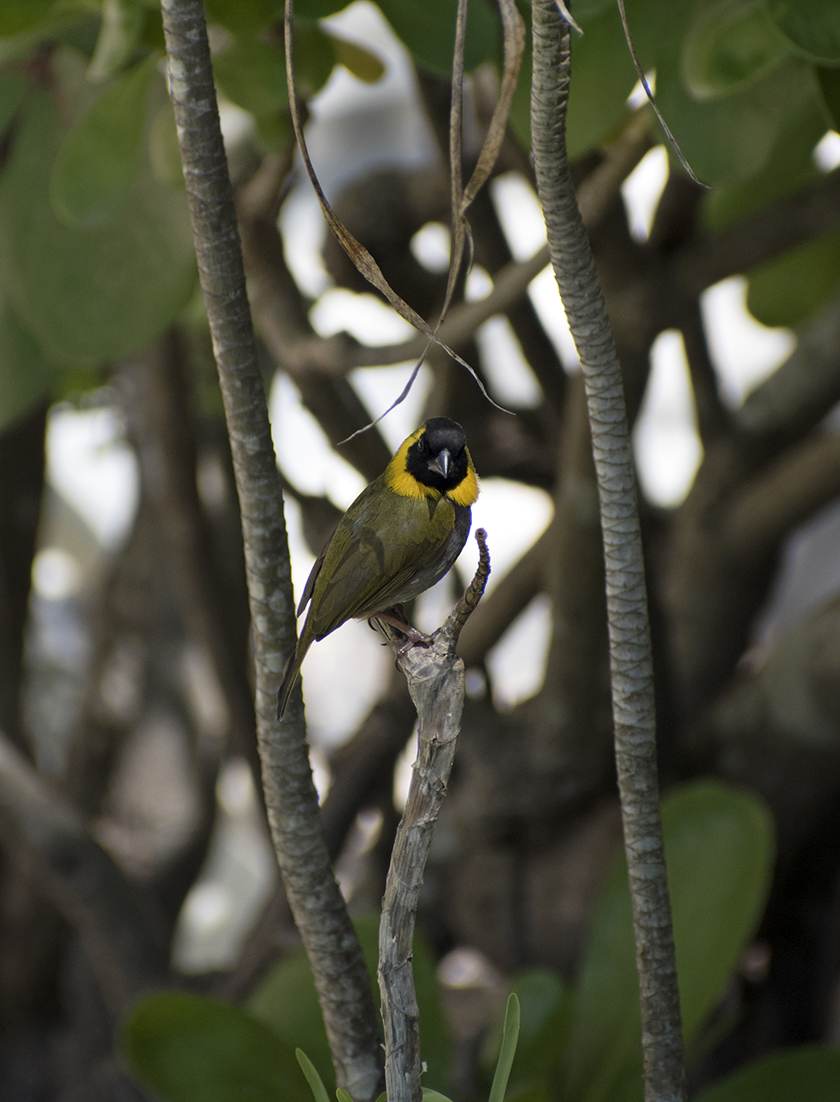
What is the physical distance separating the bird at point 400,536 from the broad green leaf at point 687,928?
36 cm

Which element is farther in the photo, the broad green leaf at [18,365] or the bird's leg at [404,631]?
the broad green leaf at [18,365]

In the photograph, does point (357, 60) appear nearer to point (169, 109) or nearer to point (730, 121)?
point (169, 109)

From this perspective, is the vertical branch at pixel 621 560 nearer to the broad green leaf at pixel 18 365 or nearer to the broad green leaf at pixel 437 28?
the broad green leaf at pixel 437 28

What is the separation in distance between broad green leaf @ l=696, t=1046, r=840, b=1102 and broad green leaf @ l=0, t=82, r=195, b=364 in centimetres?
60

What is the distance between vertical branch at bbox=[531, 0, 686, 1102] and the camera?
296mm

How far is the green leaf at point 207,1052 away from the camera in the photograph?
22.0 inches

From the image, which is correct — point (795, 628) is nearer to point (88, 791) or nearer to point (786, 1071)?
point (786, 1071)

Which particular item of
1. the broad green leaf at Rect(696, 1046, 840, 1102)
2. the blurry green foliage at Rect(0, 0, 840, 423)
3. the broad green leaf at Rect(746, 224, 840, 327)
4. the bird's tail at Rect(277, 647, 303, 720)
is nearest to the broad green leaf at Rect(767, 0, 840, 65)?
the blurry green foliage at Rect(0, 0, 840, 423)

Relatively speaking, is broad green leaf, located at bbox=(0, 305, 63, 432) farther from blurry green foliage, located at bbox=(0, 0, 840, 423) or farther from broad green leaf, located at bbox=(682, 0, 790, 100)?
broad green leaf, located at bbox=(682, 0, 790, 100)

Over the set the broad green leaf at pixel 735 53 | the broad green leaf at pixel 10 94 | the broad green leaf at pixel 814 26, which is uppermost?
the broad green leaf at pixel 10 94

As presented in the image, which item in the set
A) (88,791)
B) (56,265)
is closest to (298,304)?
(56,265)

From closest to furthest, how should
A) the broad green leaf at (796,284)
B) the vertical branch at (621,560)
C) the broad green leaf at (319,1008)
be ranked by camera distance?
the vertical branch at (621,560) < the broad green leaf at (319,1008) < the broad green leaf at (796,284)

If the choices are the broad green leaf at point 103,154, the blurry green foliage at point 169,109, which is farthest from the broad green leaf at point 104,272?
the broad green leaf at point 103,154

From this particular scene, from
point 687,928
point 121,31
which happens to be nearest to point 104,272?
point 121,31
